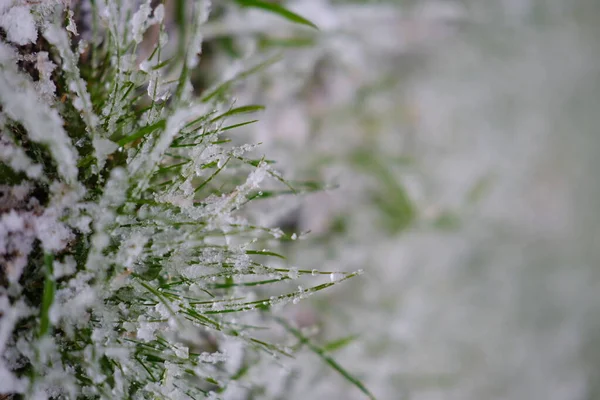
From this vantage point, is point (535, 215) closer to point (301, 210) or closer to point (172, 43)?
point (301, 210)

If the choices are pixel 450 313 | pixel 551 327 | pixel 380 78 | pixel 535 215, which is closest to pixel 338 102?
pixel 380 78

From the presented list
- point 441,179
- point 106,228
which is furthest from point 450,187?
point 106,228

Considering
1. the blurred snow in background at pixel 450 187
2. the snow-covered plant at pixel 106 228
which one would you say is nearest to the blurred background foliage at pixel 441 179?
the blurred snow in background at pixel 450 187

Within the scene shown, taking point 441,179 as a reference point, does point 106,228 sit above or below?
below

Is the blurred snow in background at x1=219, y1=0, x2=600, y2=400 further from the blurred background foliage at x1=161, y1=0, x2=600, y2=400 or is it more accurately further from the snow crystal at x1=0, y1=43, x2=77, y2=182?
the snow crystal at x1=0, y1=43, x2=77, y2=182

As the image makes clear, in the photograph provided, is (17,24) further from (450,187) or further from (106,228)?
(450,187)

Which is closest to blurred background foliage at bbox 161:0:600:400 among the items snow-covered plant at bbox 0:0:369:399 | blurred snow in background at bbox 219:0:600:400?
blurred snow in background at bbox 219:0:600:400

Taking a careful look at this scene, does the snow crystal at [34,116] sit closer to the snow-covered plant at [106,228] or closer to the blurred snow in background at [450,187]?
the snow-covered plant at [106,228]
